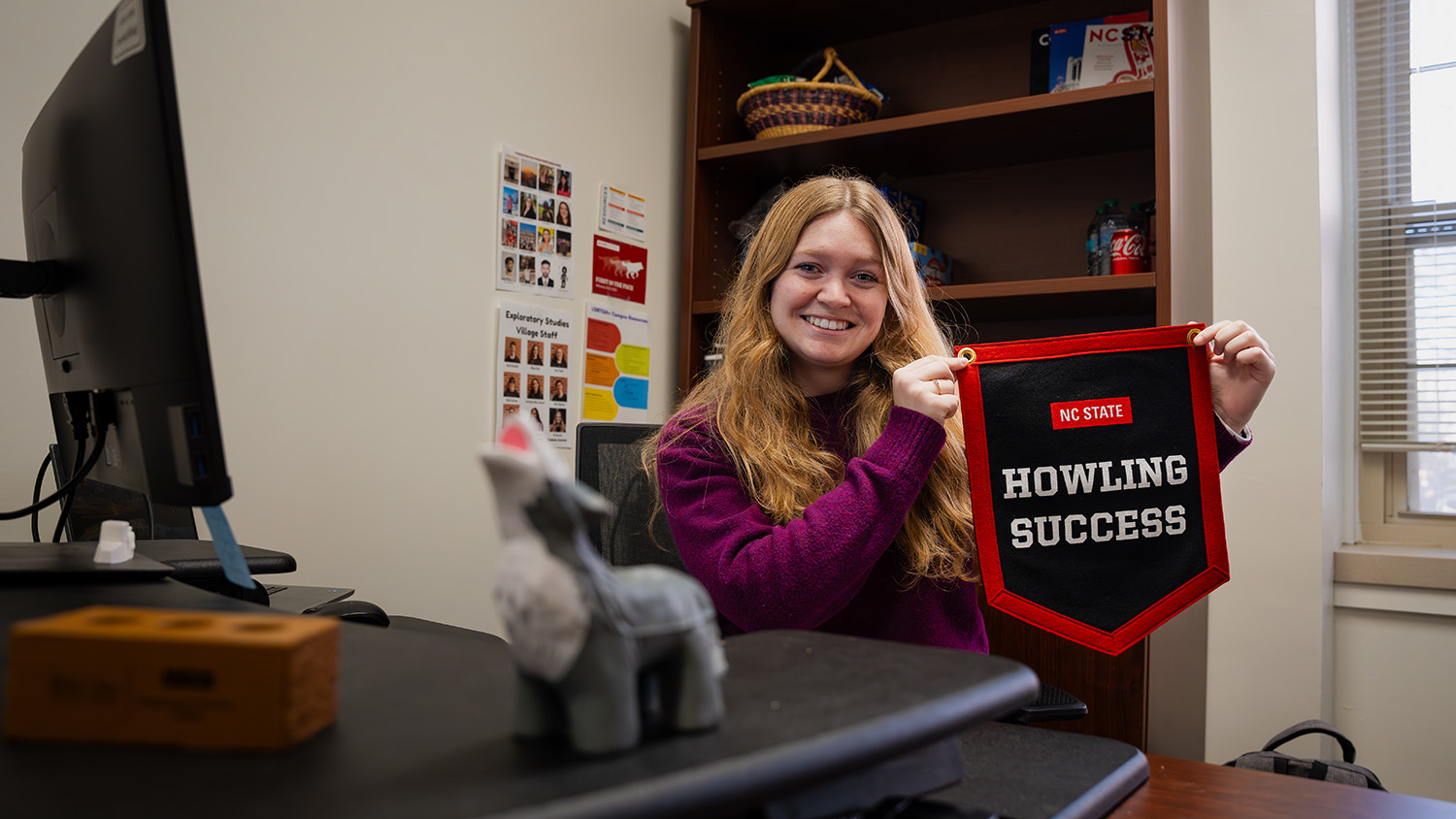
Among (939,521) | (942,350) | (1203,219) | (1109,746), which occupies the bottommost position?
(1109,746)

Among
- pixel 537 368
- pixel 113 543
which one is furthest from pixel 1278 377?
pixel 113 543

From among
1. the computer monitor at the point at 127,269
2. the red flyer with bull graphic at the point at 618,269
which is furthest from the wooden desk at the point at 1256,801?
the red flyer with bull graphic at the point at 618,269

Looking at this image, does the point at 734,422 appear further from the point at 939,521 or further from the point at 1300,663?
the point at 1300,663

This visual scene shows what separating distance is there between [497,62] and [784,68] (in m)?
1.11

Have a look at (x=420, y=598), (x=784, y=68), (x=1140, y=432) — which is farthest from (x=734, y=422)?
(x=784, y=68)

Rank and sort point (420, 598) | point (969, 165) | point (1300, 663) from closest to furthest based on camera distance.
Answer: point (420, 598)
point (1300, 663)
point (969, 165)

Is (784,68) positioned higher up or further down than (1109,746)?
higher up

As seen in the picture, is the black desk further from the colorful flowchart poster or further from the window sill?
the window sill

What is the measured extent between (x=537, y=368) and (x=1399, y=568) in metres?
2.04

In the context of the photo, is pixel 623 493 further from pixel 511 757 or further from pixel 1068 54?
pixel 1068 54

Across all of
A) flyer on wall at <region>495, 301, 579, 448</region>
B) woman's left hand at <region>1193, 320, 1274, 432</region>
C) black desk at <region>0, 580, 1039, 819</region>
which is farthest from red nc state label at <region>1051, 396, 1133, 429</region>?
flyer on wall at <region>495, 301, 579, 448</region>

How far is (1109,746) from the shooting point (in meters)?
0.73

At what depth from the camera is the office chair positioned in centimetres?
158

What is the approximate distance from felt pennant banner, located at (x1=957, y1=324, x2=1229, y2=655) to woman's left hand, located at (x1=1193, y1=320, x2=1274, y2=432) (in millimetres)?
24
